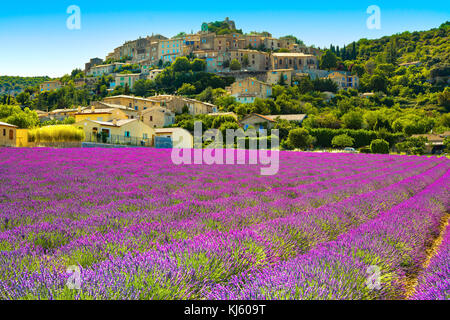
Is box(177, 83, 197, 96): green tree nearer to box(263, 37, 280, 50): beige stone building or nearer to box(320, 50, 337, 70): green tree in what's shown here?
box(320, 50, 337, 70): green tree

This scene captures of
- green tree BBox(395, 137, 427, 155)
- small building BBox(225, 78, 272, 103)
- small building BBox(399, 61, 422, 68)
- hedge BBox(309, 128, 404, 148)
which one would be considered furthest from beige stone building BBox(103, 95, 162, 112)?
small building BBox(399, 61, 422, 68)

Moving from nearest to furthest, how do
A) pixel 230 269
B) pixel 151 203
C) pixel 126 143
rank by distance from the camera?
pixel 230 269
pixel 151 203
pixel 126 143

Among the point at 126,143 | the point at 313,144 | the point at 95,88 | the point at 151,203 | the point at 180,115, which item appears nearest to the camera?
the point at 151,203

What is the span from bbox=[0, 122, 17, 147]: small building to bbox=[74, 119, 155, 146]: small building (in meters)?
6.56

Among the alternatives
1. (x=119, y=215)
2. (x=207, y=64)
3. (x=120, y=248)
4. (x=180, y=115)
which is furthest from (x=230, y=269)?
(x=207, y=64)

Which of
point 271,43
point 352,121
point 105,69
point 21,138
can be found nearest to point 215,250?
point 21,138

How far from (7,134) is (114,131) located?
525 inches

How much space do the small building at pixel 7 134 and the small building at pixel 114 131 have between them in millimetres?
6557

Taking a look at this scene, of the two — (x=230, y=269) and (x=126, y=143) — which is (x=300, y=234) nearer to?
(x=230, y=269)

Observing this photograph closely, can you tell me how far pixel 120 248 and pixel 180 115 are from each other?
75.3m

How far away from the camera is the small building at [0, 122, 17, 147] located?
3434 cm

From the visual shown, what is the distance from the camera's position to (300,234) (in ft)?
14.5

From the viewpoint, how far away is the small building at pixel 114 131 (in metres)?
41.5

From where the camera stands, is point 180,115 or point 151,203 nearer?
point 151,203
